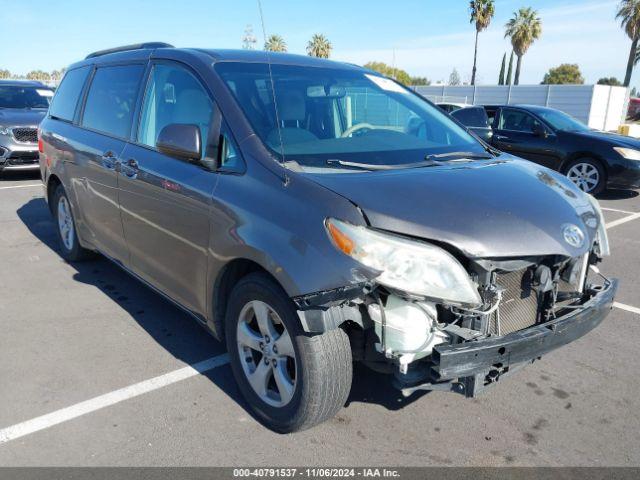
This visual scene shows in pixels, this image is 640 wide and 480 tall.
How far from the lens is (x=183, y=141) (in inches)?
112

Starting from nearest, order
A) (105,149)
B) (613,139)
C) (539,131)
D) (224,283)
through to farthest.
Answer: (224,283)
(105,149)
(613,139)
(539,131)

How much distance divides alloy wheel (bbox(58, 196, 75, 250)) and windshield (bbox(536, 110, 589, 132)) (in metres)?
8.15

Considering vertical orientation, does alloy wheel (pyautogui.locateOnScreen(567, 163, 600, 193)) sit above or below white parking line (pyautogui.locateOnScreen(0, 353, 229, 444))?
above

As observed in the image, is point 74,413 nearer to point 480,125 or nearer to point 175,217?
point 175,217

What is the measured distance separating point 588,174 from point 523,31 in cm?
4163

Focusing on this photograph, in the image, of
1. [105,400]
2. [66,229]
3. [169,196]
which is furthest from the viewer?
[66,229]

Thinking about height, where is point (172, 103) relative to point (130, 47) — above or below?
below

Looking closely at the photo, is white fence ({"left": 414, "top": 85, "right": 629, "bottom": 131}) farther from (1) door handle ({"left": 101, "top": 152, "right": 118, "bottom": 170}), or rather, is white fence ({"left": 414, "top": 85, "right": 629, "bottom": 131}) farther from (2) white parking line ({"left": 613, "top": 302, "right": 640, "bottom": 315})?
(1) door handle ({"left": 101, "top": 152, "right": 118, "bottom": 170})

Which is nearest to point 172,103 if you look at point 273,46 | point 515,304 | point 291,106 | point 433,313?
point 291,106

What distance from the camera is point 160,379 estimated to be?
10.6 feet

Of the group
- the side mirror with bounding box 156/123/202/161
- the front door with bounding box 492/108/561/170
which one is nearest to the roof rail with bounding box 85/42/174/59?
the side mirror with bounding box 156/123/202/161

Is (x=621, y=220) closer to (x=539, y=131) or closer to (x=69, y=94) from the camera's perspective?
(x=539, y=131)

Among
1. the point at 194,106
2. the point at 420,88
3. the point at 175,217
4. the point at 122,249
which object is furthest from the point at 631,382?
the point at 420,88

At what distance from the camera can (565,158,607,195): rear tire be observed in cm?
904
